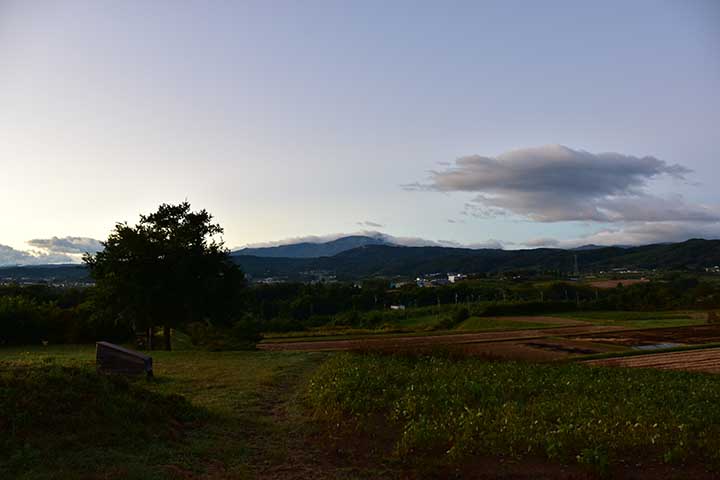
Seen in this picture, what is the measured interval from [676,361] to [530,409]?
24.1 metres

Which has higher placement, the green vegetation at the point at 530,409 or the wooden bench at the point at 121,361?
the wooden bench at the point at 121,361

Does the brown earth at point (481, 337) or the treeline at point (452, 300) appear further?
the treeline at point (452, 300)

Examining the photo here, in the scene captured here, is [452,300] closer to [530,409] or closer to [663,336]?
[663,336]

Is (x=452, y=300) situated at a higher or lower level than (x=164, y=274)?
lower

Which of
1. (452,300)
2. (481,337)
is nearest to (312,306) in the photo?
(452,300)

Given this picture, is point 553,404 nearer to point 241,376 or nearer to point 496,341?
point 241,376

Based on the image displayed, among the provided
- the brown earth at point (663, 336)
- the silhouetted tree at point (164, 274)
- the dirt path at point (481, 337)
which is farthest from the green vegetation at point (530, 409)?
the dirt path at point (481, 337)

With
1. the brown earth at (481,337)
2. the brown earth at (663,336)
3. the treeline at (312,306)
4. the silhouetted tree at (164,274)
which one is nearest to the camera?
the silhouetted tree at (164,274)

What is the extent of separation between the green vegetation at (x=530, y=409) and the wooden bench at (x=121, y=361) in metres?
7.23

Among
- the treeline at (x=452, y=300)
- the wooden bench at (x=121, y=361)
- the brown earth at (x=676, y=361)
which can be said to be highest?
the wooden bench at (x=121, y=361)

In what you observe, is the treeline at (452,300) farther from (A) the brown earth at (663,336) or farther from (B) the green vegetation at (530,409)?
(B) the green vegetation at (530,409)

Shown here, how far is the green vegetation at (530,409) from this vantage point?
11.3 metres

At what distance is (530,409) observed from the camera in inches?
561

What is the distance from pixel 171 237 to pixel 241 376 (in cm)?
1738
